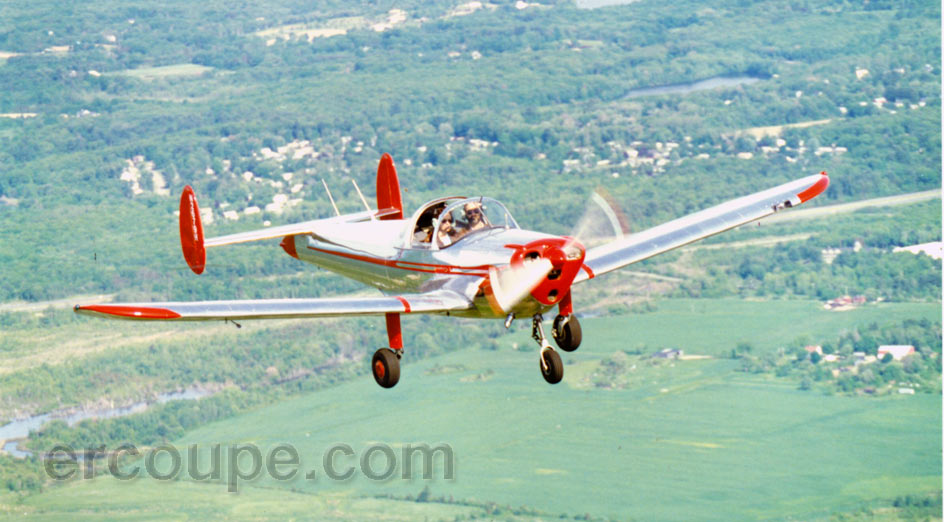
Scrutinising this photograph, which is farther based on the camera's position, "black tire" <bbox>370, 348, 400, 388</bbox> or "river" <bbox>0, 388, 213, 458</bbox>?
"river" <bbox>0, 388, 213, 458</bbox>

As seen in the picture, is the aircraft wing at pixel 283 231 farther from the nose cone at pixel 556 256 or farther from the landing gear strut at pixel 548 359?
the nose cone at pixel 556 256

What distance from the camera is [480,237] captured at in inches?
1085

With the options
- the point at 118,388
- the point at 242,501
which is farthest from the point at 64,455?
the point at 242,501

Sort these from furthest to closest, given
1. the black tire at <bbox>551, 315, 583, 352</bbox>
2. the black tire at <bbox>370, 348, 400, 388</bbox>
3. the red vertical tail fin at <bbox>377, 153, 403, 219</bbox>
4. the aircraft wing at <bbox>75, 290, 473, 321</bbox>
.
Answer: the red vertical tail fin at <bbox>377, 153, 403, 219</bbox>
the black tire at <bbox>551, 315, 583, 352</bbox>
the black tire at <bbox>370, 348, 400, 388</bbox>
the aircraft wing at <bbox>75, 290, 473, 321</bbox>

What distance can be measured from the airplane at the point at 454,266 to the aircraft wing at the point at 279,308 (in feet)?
0.07

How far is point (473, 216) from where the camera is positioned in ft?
91.8

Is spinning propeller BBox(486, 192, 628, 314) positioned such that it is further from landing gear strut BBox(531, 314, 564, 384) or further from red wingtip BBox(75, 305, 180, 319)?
red wingtip BBox(75, 305, 180, 319)

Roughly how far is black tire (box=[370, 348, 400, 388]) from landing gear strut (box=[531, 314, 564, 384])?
9.60 ft

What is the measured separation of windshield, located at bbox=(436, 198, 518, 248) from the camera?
27906mm

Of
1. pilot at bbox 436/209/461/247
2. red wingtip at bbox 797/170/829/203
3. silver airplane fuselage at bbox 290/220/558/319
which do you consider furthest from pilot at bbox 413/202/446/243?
red wingtip at bbox 797/170/829/203

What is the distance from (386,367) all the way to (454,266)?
8.13 feet

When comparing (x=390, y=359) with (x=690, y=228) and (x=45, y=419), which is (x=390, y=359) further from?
(x=45, y=419)

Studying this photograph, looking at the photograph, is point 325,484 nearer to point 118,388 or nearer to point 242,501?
point 242,501

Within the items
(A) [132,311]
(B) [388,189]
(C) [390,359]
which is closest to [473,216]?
(C) [390,359]
